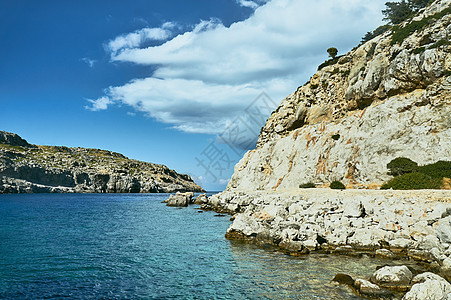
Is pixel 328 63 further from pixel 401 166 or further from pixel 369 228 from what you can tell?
pixel 369 228

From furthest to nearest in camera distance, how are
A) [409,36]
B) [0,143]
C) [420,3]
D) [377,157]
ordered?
[0,143] → [420,3] → [409,36] → [377,157]

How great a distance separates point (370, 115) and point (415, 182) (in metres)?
16.0

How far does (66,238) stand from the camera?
27.5m

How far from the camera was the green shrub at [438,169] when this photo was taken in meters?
31.5

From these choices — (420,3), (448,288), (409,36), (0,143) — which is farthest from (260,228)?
(0,143)

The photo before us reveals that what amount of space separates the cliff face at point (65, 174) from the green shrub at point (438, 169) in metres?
131

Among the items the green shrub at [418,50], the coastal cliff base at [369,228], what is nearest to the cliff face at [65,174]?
the coastal cliff base at [369,228]

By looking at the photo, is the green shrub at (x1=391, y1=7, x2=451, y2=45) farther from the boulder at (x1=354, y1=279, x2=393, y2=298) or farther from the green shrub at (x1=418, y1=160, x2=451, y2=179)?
the boulder at (x1=354, y1=279, x2=393, y2=298)

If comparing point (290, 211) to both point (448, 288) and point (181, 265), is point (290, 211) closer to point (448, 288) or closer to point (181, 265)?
point (181, 265)

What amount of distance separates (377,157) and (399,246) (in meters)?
23.1

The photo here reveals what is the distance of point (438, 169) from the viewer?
32.4 meters

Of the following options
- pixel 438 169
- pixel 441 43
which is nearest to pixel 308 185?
pixel 438 169

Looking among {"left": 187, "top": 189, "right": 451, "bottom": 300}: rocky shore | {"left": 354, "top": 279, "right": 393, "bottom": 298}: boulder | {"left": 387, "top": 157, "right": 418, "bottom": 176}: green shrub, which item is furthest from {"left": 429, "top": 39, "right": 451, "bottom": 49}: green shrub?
{"left": 354, "top": 279, "right": 393, "bottom": 298}: boulder

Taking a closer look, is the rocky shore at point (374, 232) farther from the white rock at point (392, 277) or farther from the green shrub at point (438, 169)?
the green shrub at point (438, 169)
